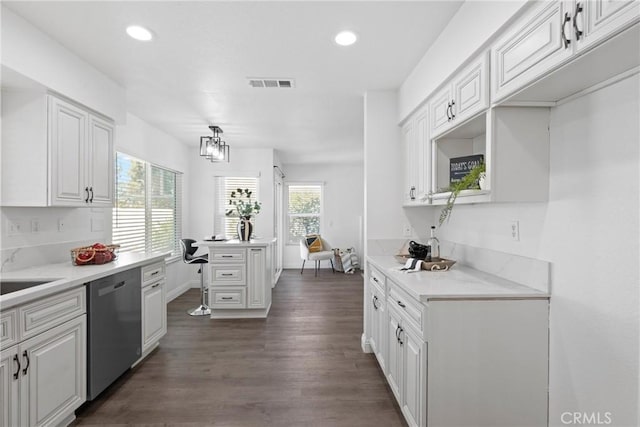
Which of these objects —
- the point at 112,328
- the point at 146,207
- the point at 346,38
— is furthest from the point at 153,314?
the point at 346,38

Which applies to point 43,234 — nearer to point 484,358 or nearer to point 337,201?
point 484,358

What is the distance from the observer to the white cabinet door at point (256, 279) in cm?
399

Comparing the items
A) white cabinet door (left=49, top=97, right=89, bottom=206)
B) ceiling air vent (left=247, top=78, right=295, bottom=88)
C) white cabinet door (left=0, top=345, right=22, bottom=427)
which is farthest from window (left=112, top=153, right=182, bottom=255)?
white cabinet door (left=0, top=345, right=22, bottom=427)

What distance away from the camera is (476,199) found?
1736mm

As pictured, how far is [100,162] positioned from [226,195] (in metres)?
2.92

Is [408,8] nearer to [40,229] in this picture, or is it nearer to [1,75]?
[1,75]

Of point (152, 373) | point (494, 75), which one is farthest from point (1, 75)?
point (494, 75)

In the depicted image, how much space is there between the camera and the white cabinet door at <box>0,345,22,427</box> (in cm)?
153

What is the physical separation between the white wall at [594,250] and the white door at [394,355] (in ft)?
2.64

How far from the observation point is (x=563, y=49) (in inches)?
44.3

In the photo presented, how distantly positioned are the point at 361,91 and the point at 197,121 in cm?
222

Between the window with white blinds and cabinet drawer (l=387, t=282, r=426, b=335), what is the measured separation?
12.6 feet

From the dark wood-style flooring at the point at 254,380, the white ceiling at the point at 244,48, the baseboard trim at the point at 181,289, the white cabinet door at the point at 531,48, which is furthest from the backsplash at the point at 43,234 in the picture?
the white cabinet door at the point at 531,48

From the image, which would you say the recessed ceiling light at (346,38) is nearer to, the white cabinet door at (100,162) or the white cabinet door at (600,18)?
the white cabinet door at (600,18)
